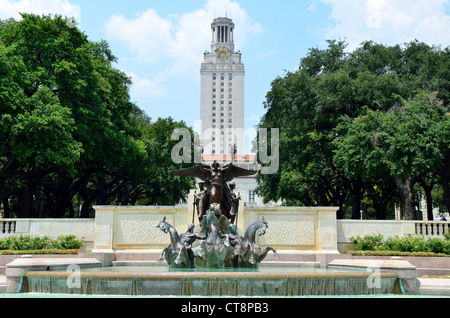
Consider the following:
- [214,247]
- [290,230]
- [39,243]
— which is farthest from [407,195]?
[39,243]

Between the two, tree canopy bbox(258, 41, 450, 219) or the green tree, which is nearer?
the green tree

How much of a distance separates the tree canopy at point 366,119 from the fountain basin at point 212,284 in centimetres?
1934

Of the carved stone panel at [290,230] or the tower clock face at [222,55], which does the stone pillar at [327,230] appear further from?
the tower clock face at [222,55]

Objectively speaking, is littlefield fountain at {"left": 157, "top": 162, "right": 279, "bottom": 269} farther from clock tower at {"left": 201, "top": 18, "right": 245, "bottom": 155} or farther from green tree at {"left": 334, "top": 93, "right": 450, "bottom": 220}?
Answer: clock tower at {"left": 201, "top": 18, "right": 245, "bottom": 155}

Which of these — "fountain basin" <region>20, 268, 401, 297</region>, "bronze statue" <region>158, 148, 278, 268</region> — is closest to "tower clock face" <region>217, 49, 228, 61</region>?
"bronze statue" <region>158, 148, 278, 268</region>

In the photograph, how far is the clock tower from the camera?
6442 inches

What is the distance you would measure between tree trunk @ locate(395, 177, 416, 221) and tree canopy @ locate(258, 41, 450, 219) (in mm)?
65

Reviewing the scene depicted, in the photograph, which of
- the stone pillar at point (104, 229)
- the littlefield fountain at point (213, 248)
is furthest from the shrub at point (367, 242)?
the stone pillar at point (104, 229)

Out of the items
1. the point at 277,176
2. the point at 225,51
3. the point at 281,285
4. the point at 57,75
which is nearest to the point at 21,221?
the point at 57,75

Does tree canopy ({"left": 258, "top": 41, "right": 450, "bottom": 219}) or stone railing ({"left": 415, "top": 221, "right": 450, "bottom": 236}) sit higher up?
tree canopy ({"left": 258, "top": 41, "right": 450, "bottom": 219})

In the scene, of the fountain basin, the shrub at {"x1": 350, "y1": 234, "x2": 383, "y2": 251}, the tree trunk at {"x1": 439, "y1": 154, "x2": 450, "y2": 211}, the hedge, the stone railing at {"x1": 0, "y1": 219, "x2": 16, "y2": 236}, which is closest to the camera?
the fountain basin

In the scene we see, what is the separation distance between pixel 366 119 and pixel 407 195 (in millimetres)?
6048

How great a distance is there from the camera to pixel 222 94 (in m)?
165

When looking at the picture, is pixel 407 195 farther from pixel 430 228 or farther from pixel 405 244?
pixel 405 244
